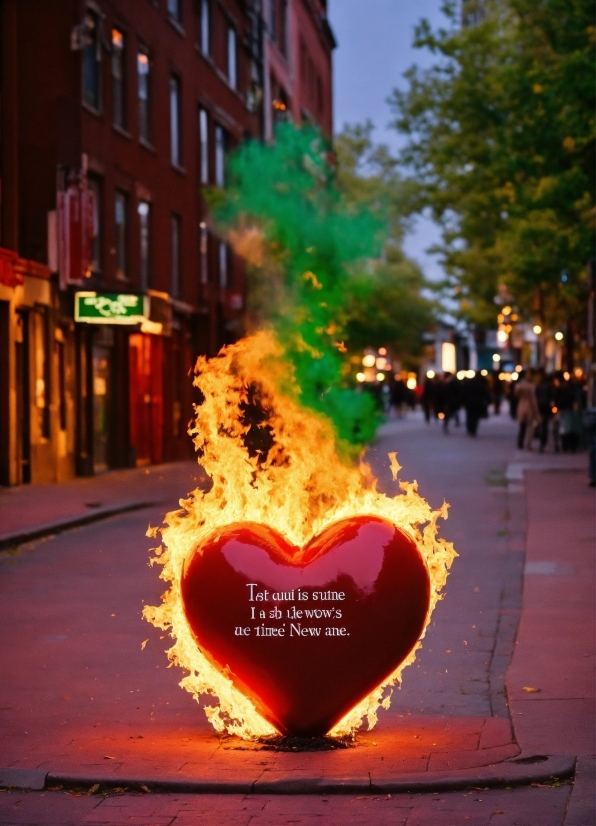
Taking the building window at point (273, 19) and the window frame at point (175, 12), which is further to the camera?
the building window at point (273, 19)

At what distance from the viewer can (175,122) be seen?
35.7 m

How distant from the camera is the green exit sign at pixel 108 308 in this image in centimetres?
2741

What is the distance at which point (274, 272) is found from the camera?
36594 mm

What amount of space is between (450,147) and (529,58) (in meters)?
7.92

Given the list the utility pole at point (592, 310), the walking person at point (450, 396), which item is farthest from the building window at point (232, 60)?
the utility pole at point (592, 310)

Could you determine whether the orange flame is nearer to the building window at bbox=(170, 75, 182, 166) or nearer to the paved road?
the paved road

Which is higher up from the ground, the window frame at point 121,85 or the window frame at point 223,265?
the window frame at point 121,85

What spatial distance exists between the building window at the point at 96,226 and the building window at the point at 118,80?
1827mm

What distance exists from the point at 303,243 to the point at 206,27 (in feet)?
23.5

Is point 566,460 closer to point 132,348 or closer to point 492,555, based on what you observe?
point 132,348

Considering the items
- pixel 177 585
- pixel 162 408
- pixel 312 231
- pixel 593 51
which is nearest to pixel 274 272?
pixel 312 231

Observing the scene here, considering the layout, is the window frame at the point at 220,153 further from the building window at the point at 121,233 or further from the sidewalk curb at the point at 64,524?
the sidewalk curb at the point at 64,524

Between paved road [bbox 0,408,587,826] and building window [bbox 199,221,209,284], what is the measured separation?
799 inches

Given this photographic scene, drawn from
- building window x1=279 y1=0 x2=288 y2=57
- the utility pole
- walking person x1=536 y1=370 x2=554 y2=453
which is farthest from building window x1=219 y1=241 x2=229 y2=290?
the utility pole
